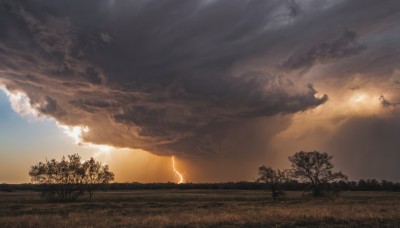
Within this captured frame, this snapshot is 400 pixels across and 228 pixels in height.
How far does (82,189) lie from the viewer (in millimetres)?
85875

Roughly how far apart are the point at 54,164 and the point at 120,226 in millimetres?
69305

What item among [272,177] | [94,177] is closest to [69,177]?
[94,177]

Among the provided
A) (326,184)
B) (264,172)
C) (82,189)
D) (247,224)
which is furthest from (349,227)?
(82,189)

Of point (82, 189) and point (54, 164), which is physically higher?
point (54, 164)

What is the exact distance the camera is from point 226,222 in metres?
27.2

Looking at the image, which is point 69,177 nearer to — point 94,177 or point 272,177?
point 94,177

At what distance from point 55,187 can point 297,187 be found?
10910 cm

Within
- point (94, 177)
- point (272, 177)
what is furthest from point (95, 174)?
point (272, 177)

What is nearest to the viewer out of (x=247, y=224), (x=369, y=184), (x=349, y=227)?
(x=349, y=227)

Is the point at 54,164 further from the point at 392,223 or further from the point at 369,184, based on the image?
the point at 369,184

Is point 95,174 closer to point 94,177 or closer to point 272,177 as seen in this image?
point 94,177

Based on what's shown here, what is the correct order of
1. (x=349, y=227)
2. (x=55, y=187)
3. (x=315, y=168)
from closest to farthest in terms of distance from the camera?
(x=349, y=227)
(x=55, y=187)
(x=315, y=168)

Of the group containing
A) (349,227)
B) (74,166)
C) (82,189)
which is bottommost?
(349,227)

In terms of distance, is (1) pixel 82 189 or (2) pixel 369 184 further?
(2) pixel 369 184
